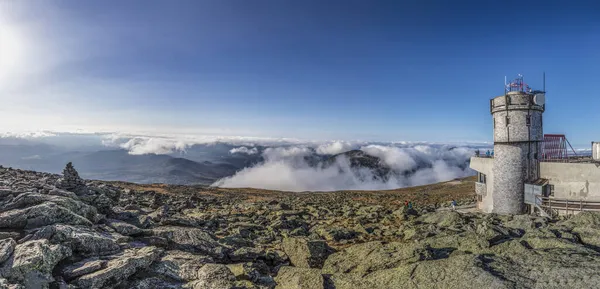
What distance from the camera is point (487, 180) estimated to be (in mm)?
25266

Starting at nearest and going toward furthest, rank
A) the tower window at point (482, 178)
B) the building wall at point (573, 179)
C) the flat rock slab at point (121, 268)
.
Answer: the flat rock slab at point (121, 268)
the building wall at point (573, 179)
the tower window at point (482, 178)

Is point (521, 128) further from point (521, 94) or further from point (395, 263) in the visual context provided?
point (395, 263)

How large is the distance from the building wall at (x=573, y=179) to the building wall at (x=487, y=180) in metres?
3.35

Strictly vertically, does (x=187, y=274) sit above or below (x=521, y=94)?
below

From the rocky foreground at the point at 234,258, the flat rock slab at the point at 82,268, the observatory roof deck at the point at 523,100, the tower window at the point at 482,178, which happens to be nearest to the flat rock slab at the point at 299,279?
the rocky foreground at the point at 234,258

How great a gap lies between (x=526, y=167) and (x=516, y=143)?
1883mm

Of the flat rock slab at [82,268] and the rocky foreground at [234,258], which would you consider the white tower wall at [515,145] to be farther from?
the flat rock slab at [82,268]

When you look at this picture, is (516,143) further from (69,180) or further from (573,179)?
(69,180)

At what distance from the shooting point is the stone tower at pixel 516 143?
21734 millimetres

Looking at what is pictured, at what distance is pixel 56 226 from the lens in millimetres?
7820

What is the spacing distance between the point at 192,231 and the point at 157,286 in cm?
419

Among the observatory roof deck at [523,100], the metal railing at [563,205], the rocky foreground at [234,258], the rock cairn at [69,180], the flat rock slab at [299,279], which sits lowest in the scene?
the metal railing at [563,205]

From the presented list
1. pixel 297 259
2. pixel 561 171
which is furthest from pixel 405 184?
pixel 297 259

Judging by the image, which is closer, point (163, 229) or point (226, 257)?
point (226, 257)
